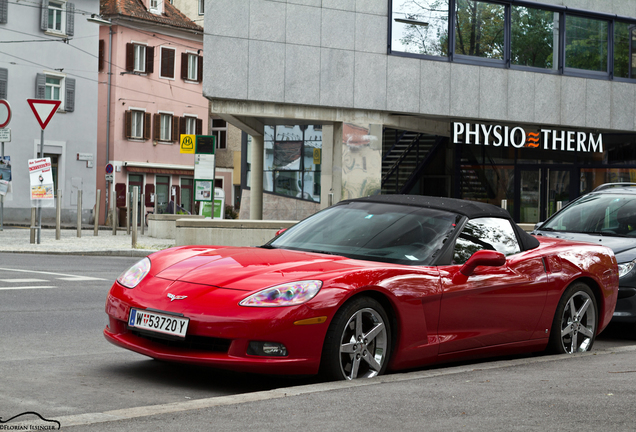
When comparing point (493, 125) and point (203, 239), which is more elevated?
point (493, 125)

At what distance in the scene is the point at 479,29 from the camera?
26.9 m

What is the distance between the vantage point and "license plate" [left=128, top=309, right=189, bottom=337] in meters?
5.51

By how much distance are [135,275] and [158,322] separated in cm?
63

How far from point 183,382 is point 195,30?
167 ft

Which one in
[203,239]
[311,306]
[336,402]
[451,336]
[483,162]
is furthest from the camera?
[483,162]

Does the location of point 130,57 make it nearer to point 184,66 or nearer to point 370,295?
point 184,66

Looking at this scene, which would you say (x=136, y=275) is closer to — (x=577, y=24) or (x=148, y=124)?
(x=577, y=24)

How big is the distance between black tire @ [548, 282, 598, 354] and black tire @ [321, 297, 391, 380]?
6.66 ft

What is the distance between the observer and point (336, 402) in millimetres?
4730

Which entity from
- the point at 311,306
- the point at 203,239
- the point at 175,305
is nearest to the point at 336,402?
the point at 311,306

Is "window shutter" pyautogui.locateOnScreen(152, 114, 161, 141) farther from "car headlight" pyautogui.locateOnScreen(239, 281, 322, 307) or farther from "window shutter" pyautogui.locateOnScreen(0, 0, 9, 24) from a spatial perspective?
"car headlight" pyautogui.locateOnScreen(239, 281, 322, 307)

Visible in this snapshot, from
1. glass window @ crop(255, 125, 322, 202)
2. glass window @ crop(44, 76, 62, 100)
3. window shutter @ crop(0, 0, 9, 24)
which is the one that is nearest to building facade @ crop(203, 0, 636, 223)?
glass window @ crop(255, 125, 322, 202)

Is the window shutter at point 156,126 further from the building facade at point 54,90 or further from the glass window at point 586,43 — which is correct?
the glass window at point 586,43

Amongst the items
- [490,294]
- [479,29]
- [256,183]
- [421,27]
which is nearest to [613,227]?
[490,294]
